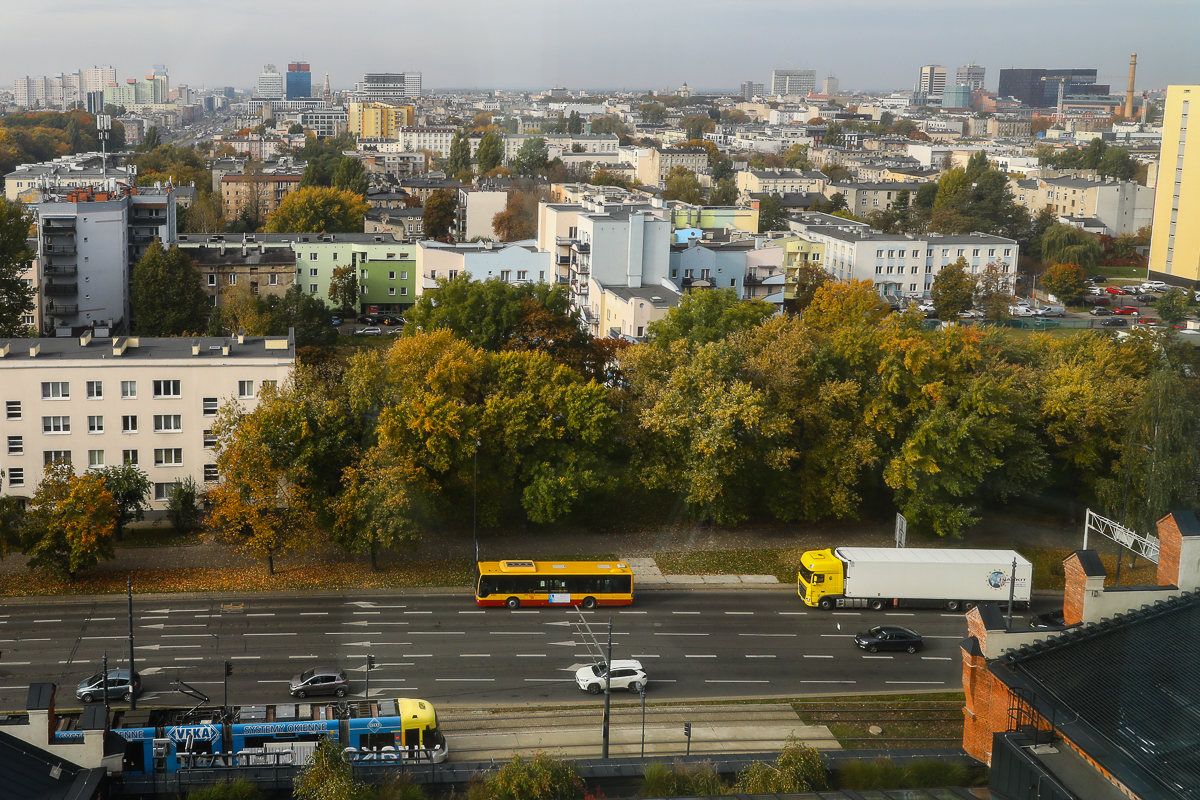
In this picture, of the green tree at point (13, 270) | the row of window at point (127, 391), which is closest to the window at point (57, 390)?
the row of window at point (127, 391)

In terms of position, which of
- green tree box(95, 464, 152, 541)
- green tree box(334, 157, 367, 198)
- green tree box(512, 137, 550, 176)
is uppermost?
green tree box(512, 137, 550, 176)

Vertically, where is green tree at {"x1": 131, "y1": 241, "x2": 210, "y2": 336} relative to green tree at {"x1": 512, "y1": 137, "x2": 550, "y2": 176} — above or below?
below

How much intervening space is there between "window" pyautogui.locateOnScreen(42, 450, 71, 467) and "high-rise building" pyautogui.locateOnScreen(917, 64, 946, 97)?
3343 centimetres

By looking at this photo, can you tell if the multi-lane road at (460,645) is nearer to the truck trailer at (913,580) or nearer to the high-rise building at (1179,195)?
the truck trailer at (913,580)

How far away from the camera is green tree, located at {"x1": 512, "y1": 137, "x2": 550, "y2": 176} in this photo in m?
57.3

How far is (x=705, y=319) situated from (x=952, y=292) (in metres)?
19.0

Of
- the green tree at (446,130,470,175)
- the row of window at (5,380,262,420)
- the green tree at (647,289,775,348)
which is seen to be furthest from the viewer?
the green tree at (446,130,470,175)

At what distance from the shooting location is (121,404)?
1714cm

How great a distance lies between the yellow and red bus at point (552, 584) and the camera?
14.5 meters

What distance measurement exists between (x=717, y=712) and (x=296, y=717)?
440 cm

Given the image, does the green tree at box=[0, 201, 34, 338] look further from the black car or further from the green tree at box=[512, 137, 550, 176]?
the green tree at box=[512, 137, 550, 176]

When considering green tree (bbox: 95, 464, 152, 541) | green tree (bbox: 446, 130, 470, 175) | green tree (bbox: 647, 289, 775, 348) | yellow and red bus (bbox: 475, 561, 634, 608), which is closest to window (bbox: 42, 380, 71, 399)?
green tree (bbox: 95, 464, 152, 541)

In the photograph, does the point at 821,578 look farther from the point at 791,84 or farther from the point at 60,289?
the point at 791,84

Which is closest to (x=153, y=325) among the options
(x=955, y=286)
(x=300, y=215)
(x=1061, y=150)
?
(x=300, y=215)
